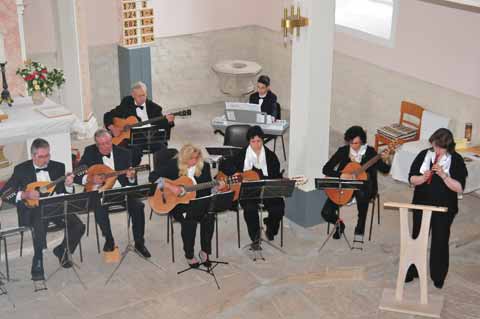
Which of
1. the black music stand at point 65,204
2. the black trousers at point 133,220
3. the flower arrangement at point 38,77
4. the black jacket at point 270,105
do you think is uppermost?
the flower arrangement at point 38,77

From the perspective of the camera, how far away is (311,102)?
865 centimetres

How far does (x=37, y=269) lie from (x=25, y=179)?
0.90 metres

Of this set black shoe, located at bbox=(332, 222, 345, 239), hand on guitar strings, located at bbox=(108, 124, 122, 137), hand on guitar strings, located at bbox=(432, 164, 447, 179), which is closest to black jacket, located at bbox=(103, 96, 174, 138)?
hand on guitar strings, located at bbox=(108, 124, 122, 137)

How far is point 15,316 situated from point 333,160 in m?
3.58

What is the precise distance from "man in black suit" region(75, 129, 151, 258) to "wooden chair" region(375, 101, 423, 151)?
3988 millimetres

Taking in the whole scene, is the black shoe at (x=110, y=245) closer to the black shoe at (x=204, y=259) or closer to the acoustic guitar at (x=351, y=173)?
the black shoe at (x=204, y=259)

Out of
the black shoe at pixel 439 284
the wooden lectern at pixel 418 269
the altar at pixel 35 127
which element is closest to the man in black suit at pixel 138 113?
the altar at pixel 35 127

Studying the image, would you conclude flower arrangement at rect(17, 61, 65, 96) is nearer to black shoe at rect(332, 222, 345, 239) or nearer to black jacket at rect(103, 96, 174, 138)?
black jacket at rect(103, 96, 174, 138)

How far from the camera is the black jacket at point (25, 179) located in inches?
312

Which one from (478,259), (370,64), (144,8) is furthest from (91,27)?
(478,259)

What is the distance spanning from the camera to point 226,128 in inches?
397

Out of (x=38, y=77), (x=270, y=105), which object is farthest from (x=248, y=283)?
(x=38, y=77)

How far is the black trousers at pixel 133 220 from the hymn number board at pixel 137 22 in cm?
443

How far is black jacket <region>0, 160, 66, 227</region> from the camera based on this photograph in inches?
312
